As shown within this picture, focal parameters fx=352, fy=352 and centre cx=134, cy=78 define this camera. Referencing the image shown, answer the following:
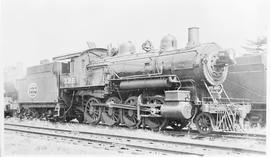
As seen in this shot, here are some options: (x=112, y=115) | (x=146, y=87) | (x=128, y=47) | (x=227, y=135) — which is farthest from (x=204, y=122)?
(x=128, y=47)

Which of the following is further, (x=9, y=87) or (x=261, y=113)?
(x=9, y=87)

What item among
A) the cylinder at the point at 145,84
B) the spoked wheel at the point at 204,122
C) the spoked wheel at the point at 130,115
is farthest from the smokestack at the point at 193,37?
the spoked wheel at the point at 130,115

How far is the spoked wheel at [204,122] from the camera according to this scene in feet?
33.4

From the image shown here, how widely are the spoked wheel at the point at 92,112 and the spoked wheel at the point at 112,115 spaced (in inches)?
11.9

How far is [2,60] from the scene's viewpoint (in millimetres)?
9273

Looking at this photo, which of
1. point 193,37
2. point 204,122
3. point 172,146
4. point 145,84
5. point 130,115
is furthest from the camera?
point 130,115

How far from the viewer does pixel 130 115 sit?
11.9m

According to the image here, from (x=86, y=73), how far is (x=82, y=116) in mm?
2150

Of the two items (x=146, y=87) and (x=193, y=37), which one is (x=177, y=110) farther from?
(x=193, y=37)

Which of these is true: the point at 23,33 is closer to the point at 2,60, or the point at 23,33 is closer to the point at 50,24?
the point at 50,24

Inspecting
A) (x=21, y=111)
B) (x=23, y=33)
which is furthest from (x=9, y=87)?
(x=23, y=33)

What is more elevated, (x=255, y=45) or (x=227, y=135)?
(x=255, y=45)

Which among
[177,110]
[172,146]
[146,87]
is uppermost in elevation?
[146,87]

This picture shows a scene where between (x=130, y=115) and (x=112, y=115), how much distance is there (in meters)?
0.96
